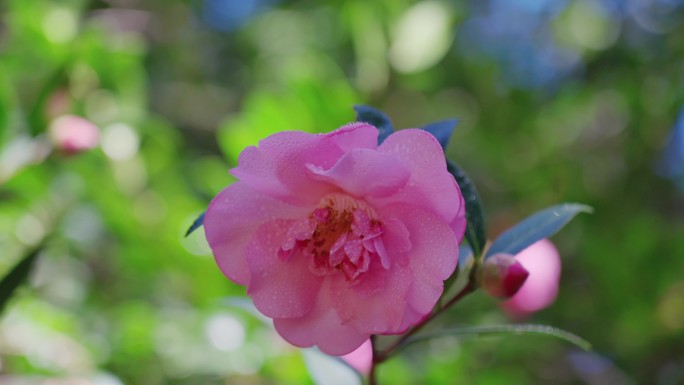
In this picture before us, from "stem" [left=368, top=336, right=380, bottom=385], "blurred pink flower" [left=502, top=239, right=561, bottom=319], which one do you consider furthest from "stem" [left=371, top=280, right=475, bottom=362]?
"blurred pink flower" [left=502, top=239, right=561, bottom=319]

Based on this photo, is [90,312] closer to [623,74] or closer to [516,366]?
[516,366]

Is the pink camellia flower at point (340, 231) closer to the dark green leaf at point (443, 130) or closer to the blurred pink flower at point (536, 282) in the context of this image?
the dark green leaf at point (443, 130)

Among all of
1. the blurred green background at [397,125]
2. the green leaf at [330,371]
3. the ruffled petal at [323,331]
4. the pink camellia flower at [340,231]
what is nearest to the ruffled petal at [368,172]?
the pink camellia flower at [340,231]

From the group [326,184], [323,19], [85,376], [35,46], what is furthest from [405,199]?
[323,19]

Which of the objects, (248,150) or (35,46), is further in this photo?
(35,46)

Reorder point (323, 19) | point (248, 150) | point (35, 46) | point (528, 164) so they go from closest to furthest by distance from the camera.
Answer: point (248, 150) < point (35, 46) < point (528, 164) < point (323, 19)

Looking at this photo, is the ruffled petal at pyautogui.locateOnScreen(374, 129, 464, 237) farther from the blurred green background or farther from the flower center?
the blurred green background

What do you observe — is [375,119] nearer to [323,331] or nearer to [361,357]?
[323,331]
